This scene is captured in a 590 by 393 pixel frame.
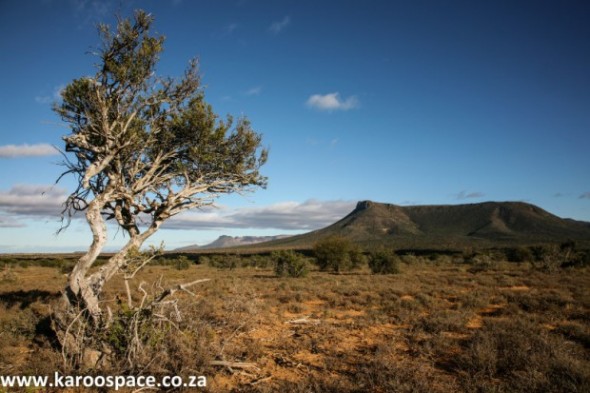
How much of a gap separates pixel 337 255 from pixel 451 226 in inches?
5294

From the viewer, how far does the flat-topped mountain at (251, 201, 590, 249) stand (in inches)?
4826

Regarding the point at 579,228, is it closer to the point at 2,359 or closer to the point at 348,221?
the point at 348,221

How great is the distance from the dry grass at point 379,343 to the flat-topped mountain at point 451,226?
10032cm

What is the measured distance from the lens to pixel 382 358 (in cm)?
818

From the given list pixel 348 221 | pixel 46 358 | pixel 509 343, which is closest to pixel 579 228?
pixel 348 221

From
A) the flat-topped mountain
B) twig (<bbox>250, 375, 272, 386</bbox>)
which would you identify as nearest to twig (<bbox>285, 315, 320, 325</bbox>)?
twig (<bbox>250, 375, 272, 386</bbox>)

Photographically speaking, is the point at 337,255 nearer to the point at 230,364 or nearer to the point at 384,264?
the point at 384,264

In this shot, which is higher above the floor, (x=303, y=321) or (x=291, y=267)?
(x=291, y=267)

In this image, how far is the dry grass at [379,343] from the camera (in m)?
7.10

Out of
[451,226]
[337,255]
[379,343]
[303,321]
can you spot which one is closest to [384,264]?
[337,255]

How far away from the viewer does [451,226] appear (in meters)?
155

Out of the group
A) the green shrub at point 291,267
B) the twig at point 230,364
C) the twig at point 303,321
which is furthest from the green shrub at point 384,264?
the twig at point 230,364

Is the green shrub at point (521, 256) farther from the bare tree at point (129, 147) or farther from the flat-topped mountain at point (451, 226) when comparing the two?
the flat-topped mountain at point (451, 226)

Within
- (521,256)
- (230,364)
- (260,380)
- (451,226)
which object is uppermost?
(451,226)
